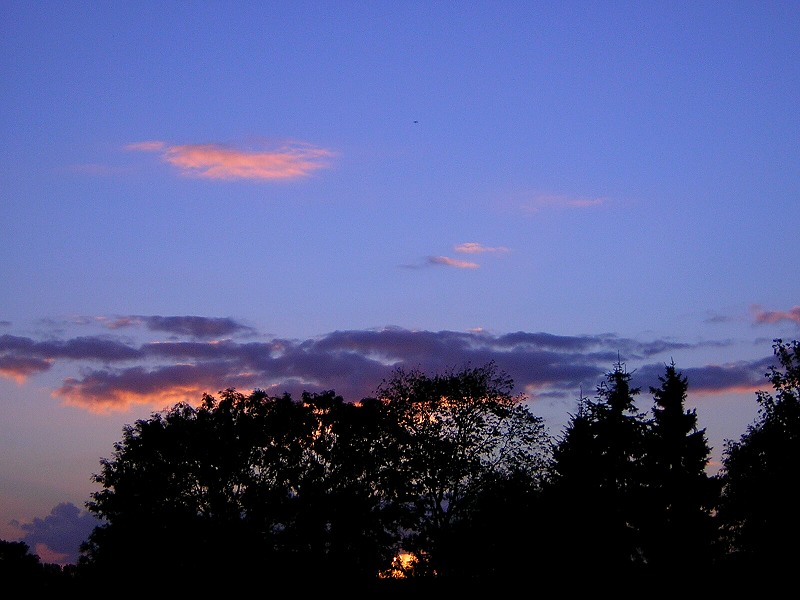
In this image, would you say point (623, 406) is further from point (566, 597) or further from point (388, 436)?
point (388, 436)

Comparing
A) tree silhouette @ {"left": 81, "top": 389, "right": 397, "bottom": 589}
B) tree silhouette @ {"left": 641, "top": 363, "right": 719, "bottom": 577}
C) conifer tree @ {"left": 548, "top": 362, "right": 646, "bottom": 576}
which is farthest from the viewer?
tree silhouette @ {"left": 81, "top": 389, "right": 397, "bottom": 589}

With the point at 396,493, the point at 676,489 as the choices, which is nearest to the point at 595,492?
the point at 676,489

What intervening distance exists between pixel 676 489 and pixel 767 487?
521 cm

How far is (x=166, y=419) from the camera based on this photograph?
77.5 m

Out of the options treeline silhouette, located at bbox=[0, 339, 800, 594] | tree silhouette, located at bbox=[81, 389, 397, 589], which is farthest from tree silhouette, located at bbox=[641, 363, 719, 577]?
tree silhouette, located at bbox=[81, 389, 397, 589]

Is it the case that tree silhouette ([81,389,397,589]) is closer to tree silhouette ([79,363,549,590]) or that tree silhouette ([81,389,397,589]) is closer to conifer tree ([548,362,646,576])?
tree silhouette ([79,363,549,590])

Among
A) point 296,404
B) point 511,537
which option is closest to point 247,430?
point 296,404

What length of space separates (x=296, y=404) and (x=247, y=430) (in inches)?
187

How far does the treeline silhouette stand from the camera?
54.3m

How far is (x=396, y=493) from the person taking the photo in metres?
76.8

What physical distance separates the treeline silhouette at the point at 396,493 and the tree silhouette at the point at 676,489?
0.08 metres

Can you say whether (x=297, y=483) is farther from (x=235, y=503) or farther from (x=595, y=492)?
(x=595, y=492)

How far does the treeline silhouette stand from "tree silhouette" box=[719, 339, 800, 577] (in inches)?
3.9

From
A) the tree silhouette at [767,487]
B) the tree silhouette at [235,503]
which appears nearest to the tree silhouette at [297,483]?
the tree silhouette at [235,503]
